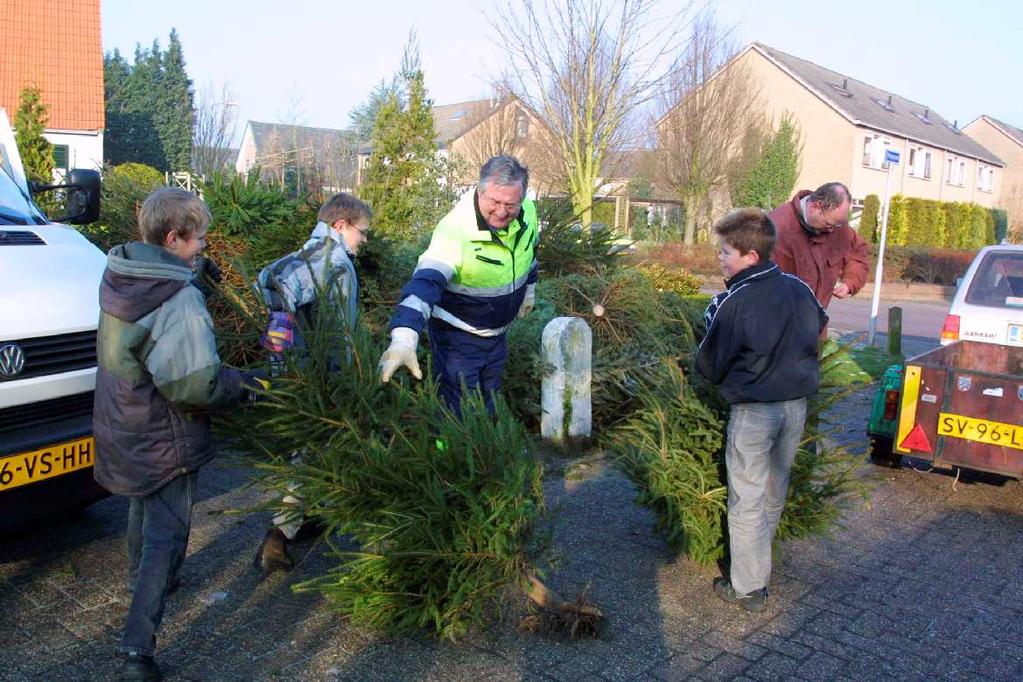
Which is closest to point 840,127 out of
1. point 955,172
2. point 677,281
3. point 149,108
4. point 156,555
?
point 955,172

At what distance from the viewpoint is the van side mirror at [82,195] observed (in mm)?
5805

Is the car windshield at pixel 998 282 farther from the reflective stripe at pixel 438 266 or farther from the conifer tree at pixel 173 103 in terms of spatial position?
the conifer tree at pixel 173 103

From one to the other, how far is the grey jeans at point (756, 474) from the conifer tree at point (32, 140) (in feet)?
45.4

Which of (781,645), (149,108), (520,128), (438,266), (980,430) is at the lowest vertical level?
(781,645)

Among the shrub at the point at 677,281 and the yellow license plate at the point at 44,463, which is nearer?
the yellow license plate at the point at 44,463

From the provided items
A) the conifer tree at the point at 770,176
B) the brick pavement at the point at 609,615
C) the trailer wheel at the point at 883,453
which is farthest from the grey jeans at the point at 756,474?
the conifer tree at the point at 770,176

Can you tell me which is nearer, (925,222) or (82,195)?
(82,195)

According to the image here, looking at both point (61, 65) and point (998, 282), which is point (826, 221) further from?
point (61, 65)

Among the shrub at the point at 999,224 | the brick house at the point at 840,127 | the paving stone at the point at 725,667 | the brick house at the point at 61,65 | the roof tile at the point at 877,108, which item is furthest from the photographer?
the shrub at the point at 999,224

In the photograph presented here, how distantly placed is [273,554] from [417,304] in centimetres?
152

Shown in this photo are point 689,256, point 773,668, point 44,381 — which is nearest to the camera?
point 773,668

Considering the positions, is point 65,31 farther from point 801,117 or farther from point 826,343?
point 826,343

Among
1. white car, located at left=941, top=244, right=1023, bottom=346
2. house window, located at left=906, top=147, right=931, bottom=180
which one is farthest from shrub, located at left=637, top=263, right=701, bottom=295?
house window, located at left=906, top=147, right=931, bottom=180

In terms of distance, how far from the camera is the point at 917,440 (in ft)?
20.3
